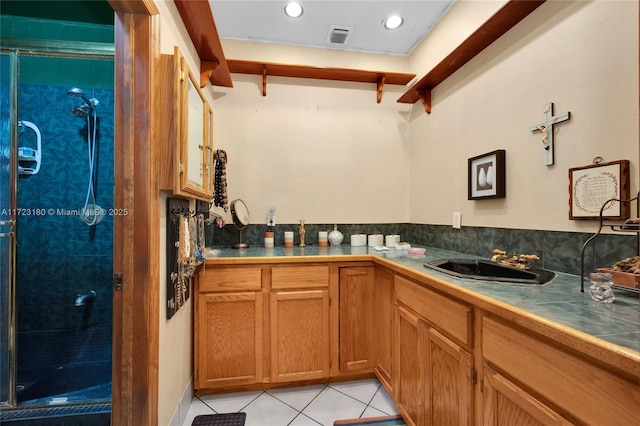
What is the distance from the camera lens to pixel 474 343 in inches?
40.9

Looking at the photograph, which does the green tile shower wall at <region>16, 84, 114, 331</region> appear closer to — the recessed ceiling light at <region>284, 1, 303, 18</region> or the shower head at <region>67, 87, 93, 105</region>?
the shower head at <region>67, 87, 93, 105</region>

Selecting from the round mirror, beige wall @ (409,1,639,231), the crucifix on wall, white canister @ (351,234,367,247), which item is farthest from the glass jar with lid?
the round mirror

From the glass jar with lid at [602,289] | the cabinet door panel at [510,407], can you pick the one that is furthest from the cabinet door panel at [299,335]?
the glass jar with lid at [602,289]

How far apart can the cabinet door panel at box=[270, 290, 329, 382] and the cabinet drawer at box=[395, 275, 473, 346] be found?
0.61 m

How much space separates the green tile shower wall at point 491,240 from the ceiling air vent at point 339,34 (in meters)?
1.65

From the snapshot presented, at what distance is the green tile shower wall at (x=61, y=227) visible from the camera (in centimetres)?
192

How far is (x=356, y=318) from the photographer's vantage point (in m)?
1.99

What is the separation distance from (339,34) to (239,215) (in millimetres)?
1755

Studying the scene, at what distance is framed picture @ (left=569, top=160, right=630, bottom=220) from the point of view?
1.07 metres

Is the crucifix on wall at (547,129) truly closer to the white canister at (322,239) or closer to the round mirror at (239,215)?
the white canister at (322,239)

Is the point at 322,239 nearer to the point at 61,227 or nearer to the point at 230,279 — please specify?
the point at 230,279

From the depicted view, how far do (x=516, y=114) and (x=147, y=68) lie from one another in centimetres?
186

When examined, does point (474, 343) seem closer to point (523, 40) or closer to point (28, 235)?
point (523, 40)

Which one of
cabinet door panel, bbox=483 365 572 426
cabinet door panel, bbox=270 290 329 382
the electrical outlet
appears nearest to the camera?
cabinet door panel, bbox=483 365 572 426
